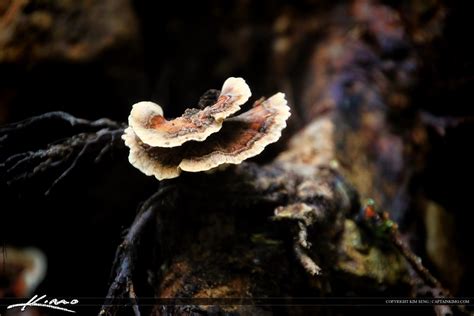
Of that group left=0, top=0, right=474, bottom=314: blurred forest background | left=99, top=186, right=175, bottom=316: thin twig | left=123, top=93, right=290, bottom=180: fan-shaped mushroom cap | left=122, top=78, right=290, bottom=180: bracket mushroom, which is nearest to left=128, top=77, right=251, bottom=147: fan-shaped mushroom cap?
left=122, top=78, right=290, bottom=180: bracket mushroom

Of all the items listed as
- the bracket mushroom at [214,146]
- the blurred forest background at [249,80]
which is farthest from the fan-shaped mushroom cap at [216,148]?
the blurred forest background at [249,80]

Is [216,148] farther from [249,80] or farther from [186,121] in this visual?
[249,80]

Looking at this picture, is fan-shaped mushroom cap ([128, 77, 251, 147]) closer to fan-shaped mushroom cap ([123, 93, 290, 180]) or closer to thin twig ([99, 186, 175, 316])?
fan-shaped mushroom cap ([123, 93, 290, 180])

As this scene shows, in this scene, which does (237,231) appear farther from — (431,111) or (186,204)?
(431,111)

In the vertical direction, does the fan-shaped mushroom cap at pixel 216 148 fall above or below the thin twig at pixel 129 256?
above

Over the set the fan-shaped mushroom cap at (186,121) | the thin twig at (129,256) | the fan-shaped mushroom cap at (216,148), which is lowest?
the thin twig at (129,256)

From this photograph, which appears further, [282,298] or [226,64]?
[226,64]

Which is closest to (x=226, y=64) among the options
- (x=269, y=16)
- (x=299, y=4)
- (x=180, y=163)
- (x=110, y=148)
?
(x=269, y=16)

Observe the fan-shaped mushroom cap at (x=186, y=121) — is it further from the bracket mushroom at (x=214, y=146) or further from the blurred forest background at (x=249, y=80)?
the blurred forest background at (x=249, y=80)
